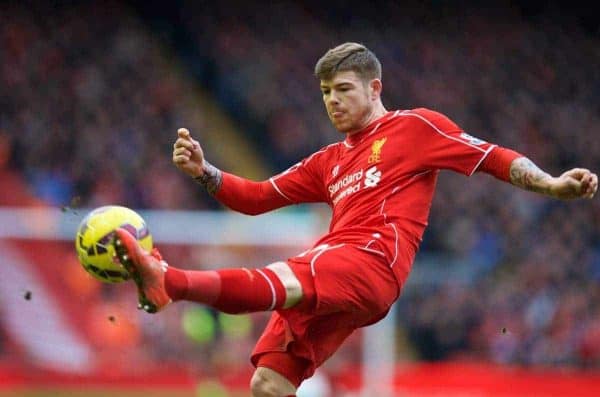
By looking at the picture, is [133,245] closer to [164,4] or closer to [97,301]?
[97,301]

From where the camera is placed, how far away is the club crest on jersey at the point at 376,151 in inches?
260

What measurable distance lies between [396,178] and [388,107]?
11.9 meters

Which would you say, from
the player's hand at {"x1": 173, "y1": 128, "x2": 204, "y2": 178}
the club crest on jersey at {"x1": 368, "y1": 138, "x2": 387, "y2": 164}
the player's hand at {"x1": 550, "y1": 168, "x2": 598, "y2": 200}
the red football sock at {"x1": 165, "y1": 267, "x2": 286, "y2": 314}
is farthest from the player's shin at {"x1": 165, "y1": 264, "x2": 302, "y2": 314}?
the player's hand at {"x1": 550, "y1": 168, "x2": 598, "y2": 200}

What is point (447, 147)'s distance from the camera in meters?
6.50

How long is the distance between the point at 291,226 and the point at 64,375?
299 cm

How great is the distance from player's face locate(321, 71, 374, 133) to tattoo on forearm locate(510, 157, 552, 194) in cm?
94

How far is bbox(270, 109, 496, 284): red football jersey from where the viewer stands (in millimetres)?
6438

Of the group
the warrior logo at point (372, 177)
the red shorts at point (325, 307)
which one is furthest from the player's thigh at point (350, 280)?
the warrior logo at point (372, 177)

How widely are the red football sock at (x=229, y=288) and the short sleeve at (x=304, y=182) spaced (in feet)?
4.15

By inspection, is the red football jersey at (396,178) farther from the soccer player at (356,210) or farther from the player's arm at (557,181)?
the player's arm at (557,181)

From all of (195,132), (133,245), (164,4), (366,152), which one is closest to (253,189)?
(366,152)

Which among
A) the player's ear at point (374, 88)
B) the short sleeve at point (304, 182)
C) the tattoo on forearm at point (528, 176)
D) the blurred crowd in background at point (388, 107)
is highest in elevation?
the blurred crowd in background at point (388, 107)

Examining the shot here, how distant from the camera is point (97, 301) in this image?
13.5 meters

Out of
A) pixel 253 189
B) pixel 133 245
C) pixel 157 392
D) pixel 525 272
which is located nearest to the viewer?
pixel 133 245
